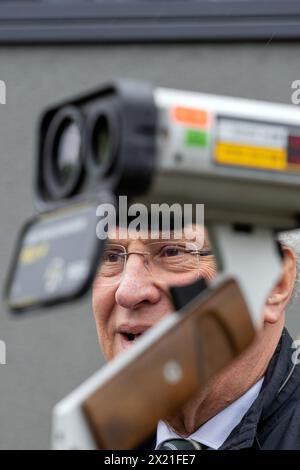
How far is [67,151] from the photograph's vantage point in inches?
64.3

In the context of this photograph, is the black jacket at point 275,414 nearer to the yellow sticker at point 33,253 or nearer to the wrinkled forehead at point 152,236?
the wrinkled forehead at point 152,236

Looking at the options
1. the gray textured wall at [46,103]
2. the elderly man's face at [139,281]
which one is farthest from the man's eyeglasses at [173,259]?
the gray textured wall at [46,103]

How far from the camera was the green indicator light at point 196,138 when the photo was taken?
5.08 feet

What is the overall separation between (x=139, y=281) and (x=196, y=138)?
1177mm

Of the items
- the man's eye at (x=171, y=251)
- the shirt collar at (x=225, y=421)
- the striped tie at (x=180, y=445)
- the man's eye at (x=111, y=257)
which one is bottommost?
A: the striped tie at (x=180, y=445)

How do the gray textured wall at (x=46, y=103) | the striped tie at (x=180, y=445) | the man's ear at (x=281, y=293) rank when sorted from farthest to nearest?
the gray textured wall at (x=46, y=103), the striped tie at (x=180, y=445), the man's ear at (x=281, y=293)

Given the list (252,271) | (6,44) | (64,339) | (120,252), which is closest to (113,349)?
(120,252)

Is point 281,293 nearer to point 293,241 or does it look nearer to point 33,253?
point 293,241

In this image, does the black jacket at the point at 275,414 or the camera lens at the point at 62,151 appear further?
the black jacket at the point at 275,414

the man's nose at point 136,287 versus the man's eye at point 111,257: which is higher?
the man's eye at point 111,257

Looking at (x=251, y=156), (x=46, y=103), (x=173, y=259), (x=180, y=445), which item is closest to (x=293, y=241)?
(x=173, y=259)

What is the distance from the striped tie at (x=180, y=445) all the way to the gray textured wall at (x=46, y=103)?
1757 millimetres

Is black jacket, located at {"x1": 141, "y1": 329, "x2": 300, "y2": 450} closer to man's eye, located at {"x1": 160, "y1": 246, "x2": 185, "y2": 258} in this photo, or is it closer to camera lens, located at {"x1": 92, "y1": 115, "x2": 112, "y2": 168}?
man's eye, located at {"x1": 160, "y1": 246, "x2": 185, "y2": 258}

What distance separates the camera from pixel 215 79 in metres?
4.48
